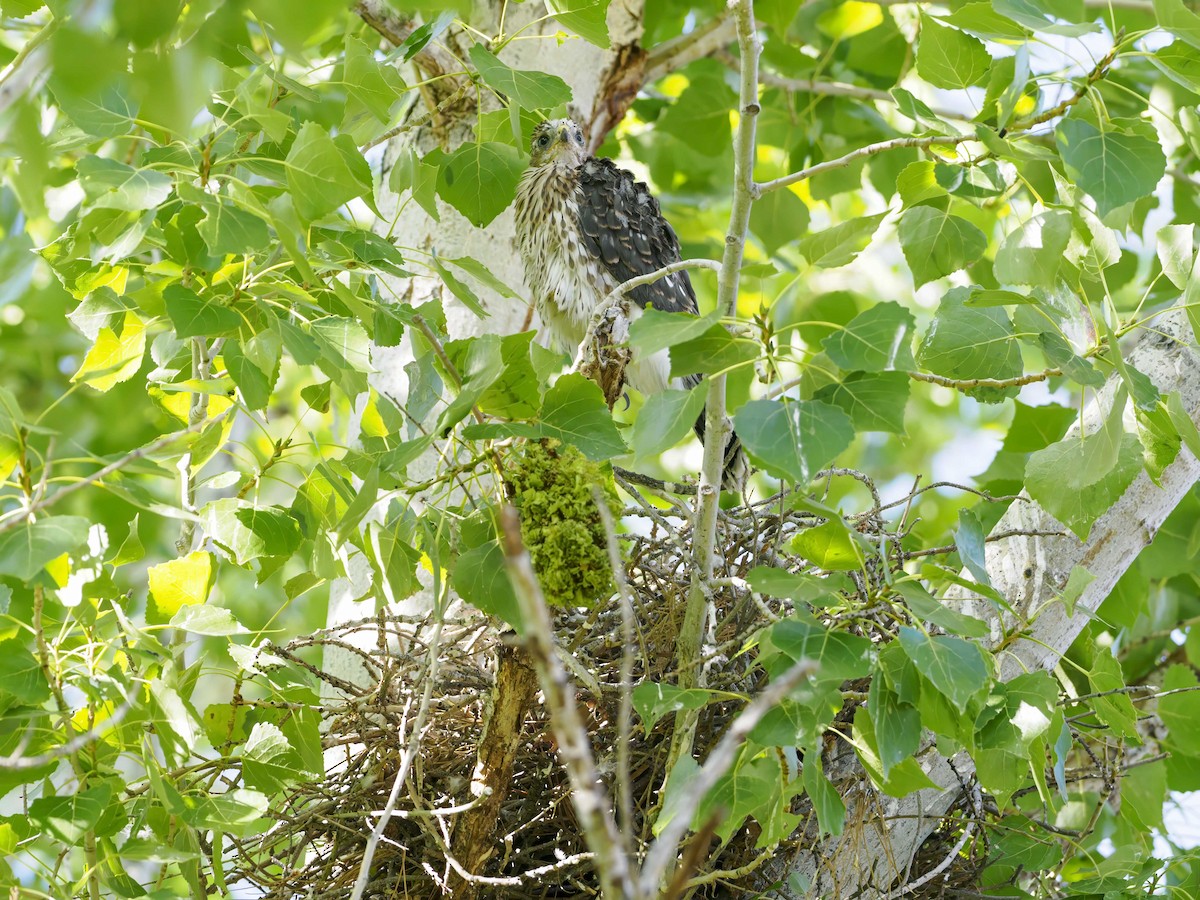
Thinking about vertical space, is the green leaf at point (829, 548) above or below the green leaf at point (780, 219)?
below

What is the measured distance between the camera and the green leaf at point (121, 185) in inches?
51.2

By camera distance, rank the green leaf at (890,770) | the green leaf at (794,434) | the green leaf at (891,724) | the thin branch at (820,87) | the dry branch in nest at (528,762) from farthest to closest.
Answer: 1. the thin branch at (820,87)
2. the dry branch in nest at (528,762)
3. the green leaf at (890,770)
4. the green leaf at (891,724)
5. the green leaf at (794,434)

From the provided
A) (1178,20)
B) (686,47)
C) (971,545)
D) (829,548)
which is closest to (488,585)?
(829,548)

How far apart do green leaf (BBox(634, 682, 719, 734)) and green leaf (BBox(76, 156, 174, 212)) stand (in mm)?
831

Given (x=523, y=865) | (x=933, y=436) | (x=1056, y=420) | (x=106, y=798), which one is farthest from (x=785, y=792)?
(x=933, y=436)

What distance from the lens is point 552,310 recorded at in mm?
3229

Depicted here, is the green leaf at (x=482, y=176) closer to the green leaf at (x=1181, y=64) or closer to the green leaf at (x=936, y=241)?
the green leaf at (x=936, y=241)

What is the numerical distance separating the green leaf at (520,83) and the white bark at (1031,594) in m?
0.93

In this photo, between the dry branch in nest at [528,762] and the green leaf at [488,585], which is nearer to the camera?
the green leaf at [488,585]

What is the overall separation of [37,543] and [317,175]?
0.55m

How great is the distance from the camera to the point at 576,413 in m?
1.42

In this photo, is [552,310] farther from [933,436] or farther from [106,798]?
[933,436]

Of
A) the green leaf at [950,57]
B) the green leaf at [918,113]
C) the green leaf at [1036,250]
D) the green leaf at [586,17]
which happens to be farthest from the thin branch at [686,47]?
the green leaf at [1036,250]

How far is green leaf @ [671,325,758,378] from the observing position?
1.28 metres
